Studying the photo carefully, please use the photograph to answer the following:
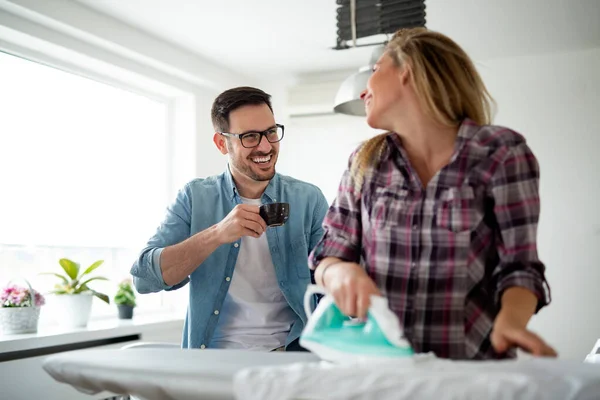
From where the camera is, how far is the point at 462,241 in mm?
1230

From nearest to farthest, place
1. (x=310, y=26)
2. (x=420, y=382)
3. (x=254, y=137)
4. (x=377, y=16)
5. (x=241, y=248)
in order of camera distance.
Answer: (x=420, y=382)
(x=241, y=248)
(x=254, y=137)
(x=377, y=16)
(x=310, y=26)

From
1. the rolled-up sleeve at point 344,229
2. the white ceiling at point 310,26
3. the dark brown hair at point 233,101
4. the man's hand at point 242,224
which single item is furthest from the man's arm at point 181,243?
the white ceiling at point 310,26

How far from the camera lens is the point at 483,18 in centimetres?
396

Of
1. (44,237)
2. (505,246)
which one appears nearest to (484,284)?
(505,246)

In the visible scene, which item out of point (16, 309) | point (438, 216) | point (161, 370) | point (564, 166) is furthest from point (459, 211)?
point (564, 166)

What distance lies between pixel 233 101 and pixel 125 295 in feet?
6.80

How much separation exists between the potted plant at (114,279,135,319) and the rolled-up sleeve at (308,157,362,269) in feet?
9.35

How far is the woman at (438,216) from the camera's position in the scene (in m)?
1.19

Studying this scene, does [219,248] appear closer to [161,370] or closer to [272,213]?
[272,213]

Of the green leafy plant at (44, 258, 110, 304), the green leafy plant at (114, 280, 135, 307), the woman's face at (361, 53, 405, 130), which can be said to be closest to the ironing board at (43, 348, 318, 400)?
the woman's face at (361, 53, 405, 130)

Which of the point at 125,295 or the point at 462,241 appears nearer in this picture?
the point at 462,241

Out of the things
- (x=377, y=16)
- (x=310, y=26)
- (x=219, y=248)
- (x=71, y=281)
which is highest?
(x=310, y=26)

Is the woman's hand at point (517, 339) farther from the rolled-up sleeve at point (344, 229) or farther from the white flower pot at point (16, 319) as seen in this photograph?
the white flower pot at point (16, 319)

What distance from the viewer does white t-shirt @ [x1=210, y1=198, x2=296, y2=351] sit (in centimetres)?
206
